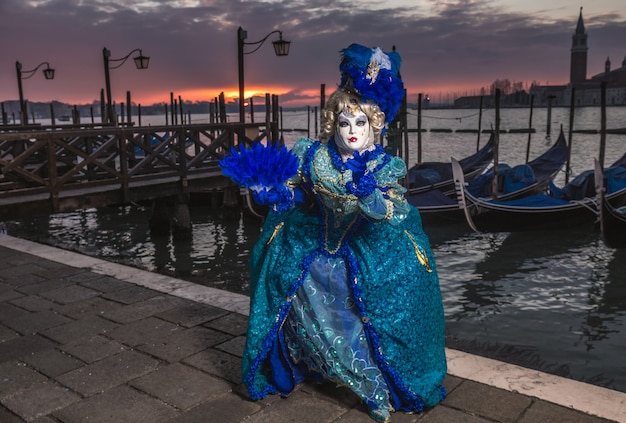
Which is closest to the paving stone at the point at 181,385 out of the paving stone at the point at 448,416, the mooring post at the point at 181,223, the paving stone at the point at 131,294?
the paving stone at the point at 448,416

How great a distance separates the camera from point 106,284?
4273 millimetres

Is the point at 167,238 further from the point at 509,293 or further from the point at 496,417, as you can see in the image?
the point at 496,417

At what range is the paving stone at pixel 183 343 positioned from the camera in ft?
9.74

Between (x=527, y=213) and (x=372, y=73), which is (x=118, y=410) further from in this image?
(x=527, y=213)

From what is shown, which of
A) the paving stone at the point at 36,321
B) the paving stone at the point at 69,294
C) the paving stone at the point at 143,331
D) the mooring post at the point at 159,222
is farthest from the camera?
the mooring post at the point at 159,222

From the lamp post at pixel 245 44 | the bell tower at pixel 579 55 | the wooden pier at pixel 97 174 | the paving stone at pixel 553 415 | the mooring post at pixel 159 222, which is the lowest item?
the mooring post at pixel 159 222

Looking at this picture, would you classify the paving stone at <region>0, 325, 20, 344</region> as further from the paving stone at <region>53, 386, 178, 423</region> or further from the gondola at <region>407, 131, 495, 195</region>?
the gondola at <region>407, 131, 495, 195</region>

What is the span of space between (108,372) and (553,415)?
6.76ft

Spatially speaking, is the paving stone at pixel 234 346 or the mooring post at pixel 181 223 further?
the mooring post at pixel 181 223

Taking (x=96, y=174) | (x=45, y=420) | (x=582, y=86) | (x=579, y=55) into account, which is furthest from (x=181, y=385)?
(x=579, y=55)

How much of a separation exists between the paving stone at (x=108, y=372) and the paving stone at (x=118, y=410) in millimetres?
110

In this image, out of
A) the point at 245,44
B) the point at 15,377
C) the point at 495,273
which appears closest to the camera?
the point at 15,377

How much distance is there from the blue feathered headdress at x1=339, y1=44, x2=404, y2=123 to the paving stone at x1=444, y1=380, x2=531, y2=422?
1301mm

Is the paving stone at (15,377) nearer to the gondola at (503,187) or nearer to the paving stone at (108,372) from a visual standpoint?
the paving stone at (108,372)
